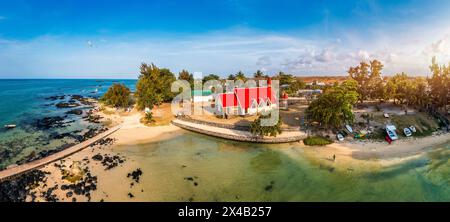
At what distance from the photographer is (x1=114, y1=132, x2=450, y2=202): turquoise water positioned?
20.0m

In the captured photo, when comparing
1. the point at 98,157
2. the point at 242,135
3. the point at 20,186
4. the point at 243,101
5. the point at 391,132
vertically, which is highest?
the point at 243,101

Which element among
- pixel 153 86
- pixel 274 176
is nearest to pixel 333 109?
pixel 274 176

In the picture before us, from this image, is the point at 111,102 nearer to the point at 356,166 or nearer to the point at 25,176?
the point at 25,176

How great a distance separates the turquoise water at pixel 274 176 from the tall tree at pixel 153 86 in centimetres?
1961

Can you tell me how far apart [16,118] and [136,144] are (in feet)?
116

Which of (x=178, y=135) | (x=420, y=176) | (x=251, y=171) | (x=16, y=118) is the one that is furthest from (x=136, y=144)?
(x=16, y=118)

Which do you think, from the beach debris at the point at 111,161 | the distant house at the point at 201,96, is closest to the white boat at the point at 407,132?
the beach debris at the point at 111,161

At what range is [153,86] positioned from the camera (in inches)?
2082

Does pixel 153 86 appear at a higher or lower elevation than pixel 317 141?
higher

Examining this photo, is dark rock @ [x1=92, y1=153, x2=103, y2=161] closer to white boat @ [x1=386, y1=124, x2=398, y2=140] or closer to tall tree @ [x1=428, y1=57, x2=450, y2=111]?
white boat @ [x1=386, y1=124, x2=398, y2=140]

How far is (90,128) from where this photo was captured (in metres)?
40.9

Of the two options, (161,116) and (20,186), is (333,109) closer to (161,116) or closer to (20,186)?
(161,116)

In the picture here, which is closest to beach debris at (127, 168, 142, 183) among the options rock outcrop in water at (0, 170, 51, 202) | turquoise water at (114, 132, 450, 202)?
turquoise water at (114, 132, 450, 202)

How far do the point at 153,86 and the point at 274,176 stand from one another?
123 ft
